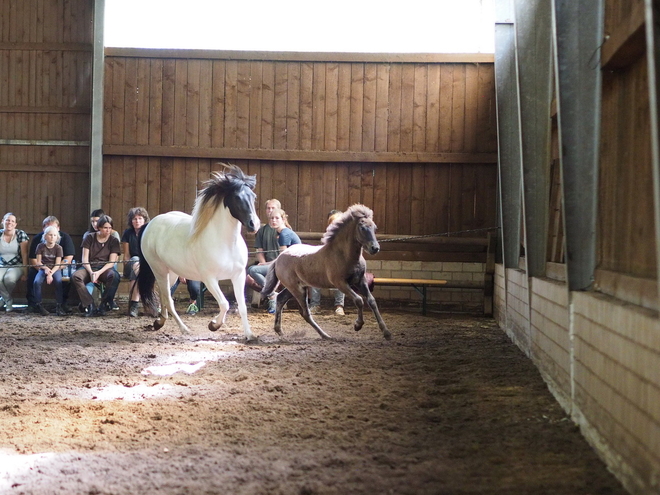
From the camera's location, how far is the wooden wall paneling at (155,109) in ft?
33.6

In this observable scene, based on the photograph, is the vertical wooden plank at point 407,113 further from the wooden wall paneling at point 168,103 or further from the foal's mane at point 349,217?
the foal's mane at point 349,217

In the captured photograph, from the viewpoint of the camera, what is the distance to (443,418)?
3.76 meters

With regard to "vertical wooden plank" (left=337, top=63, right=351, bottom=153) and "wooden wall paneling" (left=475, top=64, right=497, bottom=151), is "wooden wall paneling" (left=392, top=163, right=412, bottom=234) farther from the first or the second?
"wooden wall paneling" (left=475, top=64, right=497, bottom=151)

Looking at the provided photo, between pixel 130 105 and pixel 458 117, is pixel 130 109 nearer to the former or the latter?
pixel 130 105

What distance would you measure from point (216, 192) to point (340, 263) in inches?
52.0

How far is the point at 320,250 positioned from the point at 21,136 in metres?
5.79

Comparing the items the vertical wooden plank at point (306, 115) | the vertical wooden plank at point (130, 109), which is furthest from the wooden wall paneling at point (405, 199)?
the vertical wooden plank at point (130, 109)

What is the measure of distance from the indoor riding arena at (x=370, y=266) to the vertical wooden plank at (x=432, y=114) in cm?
3

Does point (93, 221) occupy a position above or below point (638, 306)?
above

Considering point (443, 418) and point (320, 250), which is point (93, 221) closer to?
point (320, 250)

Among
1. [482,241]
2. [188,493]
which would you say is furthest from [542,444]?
[482,241]

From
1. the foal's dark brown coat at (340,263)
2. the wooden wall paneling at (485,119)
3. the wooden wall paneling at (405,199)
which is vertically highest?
the wooden wall paneling at (485,119)

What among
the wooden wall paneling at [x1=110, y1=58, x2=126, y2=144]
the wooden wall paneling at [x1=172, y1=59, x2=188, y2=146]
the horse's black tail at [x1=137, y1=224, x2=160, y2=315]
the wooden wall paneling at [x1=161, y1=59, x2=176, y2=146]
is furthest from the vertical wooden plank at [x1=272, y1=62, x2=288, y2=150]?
the horse's black tail at [x1=137, y1=224, x2=160, y2=315]

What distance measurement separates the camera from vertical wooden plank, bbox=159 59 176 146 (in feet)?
33.4
